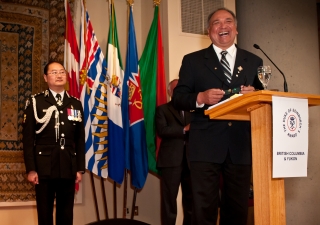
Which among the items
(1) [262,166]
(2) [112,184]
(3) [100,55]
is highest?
(3) [100,55]

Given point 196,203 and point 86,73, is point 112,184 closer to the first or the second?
point 86,73

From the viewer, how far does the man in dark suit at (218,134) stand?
1.99 m

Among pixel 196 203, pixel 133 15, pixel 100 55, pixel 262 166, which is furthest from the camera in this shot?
pixel 133 15

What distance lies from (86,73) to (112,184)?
1275 mm

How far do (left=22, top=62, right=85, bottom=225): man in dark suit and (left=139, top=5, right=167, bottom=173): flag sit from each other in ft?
3.46

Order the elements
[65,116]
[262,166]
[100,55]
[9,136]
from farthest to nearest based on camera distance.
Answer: [100,55] → [9,136] → [65,116] → [262,166]

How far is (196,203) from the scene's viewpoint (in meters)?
1.99

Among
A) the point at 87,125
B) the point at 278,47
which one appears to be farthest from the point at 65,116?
the point at 278,47

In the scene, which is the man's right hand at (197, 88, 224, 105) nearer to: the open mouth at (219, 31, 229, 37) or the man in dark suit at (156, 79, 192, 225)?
the open mouth at (219, 31, 229, 37)

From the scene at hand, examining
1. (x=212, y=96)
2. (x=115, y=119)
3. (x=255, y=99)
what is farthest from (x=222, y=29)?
(x=115, y=119)

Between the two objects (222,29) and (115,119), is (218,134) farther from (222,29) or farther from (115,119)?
(115,119)

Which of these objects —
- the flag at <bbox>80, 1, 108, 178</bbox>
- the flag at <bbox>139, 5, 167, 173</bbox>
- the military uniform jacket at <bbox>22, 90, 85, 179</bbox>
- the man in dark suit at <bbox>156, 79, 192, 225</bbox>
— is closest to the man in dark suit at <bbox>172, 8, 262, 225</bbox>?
the military uniform jacket at <bbox>22, 90, 85, 179</bbox>

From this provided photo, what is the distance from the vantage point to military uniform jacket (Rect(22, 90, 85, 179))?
3070 mm

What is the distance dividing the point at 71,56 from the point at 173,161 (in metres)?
1.46
